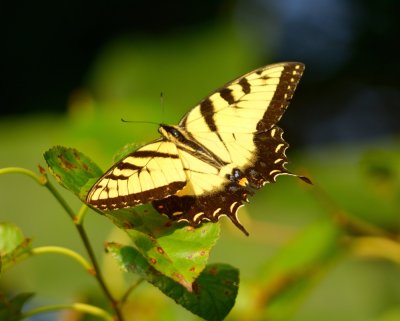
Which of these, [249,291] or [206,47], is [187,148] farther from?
[206,47]

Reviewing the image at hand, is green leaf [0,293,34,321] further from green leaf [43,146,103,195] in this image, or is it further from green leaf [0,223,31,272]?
green leaf [43,146,103,195]

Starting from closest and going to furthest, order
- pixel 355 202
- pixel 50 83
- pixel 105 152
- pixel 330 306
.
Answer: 1. pixel 105 152
2. pixel 355 202
3. pixel 330 306
4. pixel 50 83

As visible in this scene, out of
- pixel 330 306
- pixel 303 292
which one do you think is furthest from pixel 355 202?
pixel 303 292

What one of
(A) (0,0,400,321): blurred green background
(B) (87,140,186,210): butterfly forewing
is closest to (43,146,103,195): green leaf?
(B) (87,140,186,210): butterfly forewing

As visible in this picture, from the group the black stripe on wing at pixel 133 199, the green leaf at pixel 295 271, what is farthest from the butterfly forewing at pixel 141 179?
the green leaf at pixel 295 271

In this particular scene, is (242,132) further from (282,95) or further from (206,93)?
(206,93)

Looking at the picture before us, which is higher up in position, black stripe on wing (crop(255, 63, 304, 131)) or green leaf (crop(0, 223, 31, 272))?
green leaf (crop(0, 223, 31, 272))
